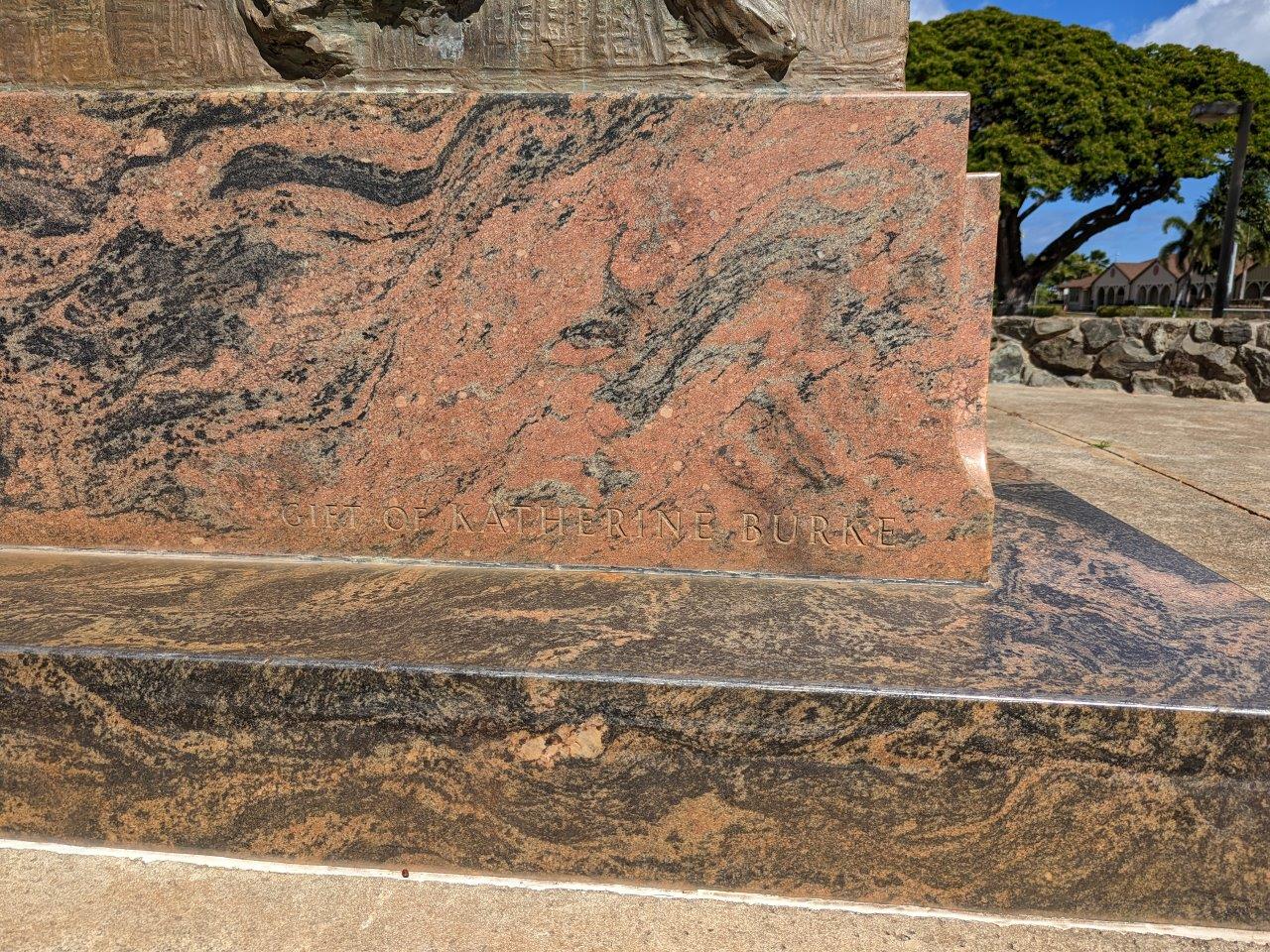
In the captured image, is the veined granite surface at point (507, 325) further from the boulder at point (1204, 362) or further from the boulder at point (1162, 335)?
Result: the boulder at point (1162, 335)

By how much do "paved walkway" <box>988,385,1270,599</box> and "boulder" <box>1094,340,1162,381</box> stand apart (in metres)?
0.99

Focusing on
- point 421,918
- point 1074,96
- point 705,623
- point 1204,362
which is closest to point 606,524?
point 705,623

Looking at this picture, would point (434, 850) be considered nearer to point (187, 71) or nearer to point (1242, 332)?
point (187, 71)

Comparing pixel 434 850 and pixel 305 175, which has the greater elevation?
pixel 305 175

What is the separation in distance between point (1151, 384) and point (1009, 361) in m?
1.59

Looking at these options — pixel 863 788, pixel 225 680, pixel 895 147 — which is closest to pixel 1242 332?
pixel 895 147

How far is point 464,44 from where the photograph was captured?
201 centimetres

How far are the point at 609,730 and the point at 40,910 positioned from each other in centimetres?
94

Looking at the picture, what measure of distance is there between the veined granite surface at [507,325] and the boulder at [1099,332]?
9405 millimetres

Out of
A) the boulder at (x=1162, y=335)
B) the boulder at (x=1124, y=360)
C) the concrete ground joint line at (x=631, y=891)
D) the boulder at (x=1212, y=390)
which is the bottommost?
the concrete ground joint line at (x=631, y=891)

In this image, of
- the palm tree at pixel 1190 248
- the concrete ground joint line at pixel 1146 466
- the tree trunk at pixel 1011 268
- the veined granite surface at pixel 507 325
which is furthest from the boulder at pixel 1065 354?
the palm tree at pixel 1190 248

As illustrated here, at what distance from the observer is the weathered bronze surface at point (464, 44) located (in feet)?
6.42

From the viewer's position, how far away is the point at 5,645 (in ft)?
5.06

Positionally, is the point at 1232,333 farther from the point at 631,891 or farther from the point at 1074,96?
the point at 1074,96
